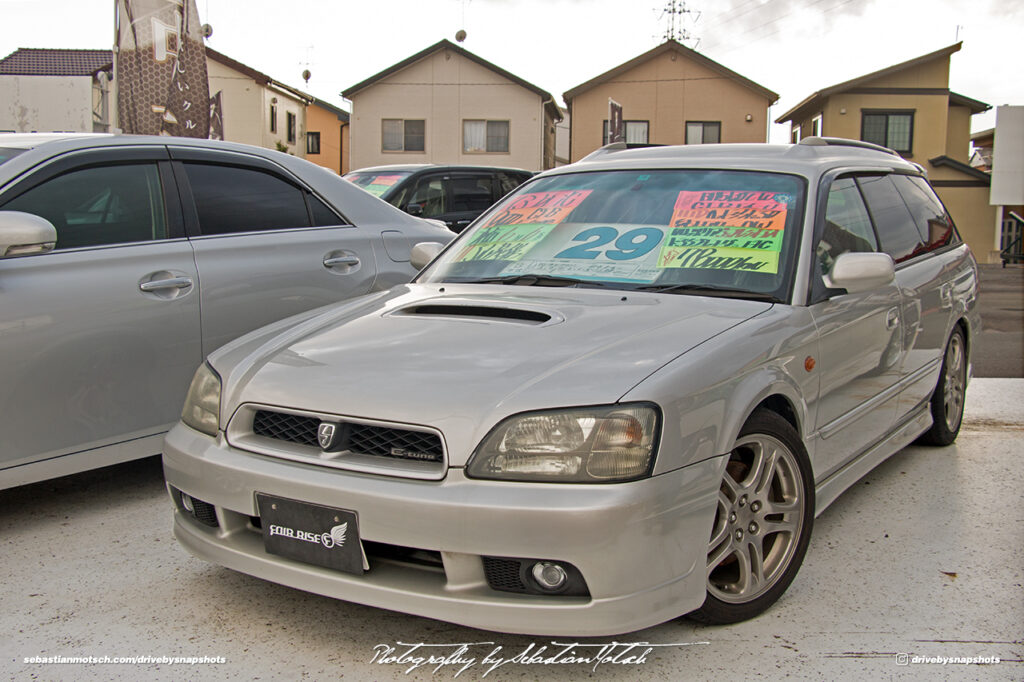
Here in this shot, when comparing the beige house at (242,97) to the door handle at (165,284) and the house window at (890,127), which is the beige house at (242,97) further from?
the door handle at (165,284)

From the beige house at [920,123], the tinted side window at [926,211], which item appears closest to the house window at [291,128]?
the beige house at [920,123]

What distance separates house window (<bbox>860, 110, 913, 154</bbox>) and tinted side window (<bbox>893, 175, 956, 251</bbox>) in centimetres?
3068

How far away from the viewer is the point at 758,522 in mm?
2951

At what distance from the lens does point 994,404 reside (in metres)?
6.23

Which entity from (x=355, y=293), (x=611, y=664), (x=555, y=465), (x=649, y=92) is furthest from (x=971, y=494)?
(x=649, y=92)

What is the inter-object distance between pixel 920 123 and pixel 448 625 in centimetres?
3497

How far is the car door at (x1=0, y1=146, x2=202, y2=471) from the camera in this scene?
353 centimetres

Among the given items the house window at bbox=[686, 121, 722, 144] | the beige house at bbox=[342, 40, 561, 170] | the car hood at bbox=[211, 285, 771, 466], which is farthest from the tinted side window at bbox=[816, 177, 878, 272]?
the house window at bbox=[686, 121, 722, 144]

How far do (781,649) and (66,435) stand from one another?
2.74 m

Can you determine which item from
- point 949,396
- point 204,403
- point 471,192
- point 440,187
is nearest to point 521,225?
point 204,403

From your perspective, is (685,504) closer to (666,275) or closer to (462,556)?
(462,556)

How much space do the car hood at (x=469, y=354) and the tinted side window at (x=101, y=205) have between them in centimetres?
109

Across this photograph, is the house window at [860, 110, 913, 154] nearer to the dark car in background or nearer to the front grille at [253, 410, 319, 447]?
the dark car in background

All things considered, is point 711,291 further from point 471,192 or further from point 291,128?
point 291,128
